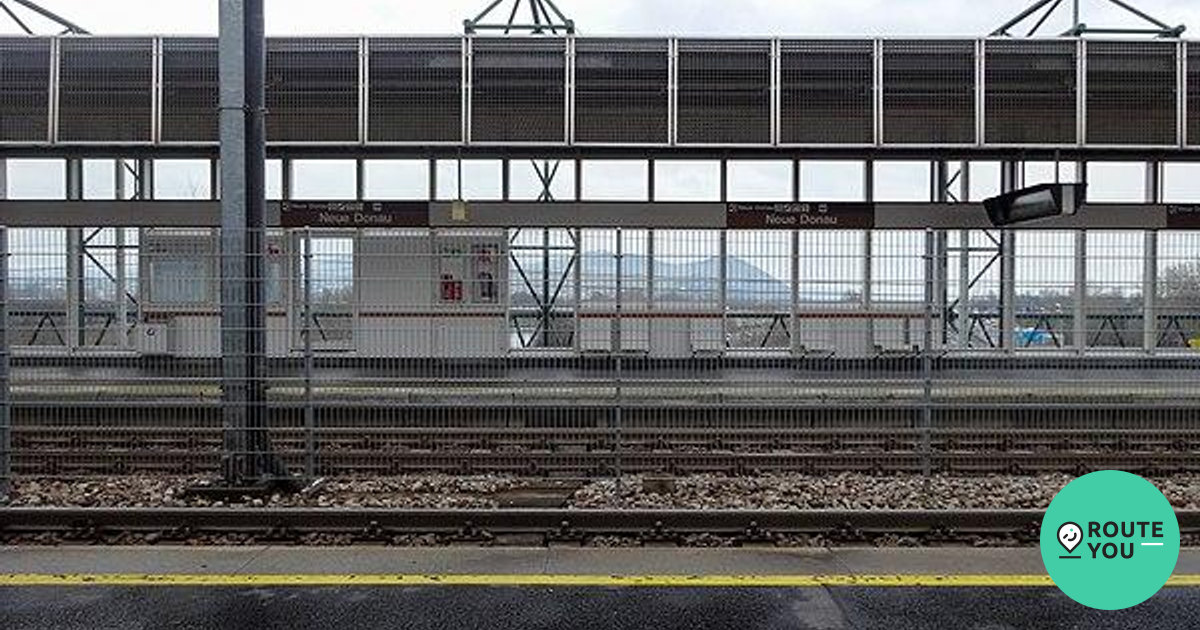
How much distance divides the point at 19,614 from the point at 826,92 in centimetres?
1261

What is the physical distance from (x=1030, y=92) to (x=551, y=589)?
1254cm

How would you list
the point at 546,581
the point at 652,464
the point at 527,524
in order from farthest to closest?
the point at 652,464, the point at 527,524, the point at 546,581

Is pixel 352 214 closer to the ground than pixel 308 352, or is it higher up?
higher up

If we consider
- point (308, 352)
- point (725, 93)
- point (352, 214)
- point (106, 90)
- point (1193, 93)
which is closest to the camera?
point (308, 352)

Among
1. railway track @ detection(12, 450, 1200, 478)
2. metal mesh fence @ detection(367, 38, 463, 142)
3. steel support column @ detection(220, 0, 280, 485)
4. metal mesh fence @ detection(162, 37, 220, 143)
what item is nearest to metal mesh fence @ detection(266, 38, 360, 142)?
metal mesh fence @ detection(367, 38, 463, 142)

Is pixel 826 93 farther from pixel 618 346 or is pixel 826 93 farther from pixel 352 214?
pixel 618 346

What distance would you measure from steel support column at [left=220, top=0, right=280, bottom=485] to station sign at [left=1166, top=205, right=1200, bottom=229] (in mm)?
12332

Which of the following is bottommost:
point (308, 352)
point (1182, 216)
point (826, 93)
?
point (308, 352)

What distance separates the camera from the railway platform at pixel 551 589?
5184 millimetres

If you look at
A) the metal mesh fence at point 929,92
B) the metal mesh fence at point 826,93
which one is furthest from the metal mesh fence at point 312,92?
the metal mesh fence at point 929,92

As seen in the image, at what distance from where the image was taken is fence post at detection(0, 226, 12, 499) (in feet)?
24.6

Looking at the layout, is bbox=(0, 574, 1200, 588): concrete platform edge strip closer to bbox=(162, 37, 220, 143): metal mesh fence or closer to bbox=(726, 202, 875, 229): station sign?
bbox=(726, 202, 875, 229): station sign

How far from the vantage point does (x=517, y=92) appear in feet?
49.2

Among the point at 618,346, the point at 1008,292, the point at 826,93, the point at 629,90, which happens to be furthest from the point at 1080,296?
the point at 629,90
